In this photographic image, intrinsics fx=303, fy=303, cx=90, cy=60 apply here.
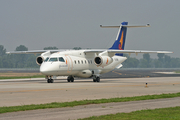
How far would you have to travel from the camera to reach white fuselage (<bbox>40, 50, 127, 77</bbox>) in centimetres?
3547

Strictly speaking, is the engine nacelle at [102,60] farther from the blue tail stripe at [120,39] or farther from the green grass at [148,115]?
the green grass at [148,115]

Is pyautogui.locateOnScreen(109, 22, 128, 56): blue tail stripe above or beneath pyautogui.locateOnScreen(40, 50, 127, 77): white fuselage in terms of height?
above

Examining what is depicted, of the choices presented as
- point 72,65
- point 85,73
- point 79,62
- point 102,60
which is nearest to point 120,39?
point 102,60

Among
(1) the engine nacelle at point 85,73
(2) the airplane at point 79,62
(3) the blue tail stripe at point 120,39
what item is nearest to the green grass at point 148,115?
(2) the airplane at point 79,62

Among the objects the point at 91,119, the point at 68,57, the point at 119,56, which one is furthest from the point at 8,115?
the point at 119,56

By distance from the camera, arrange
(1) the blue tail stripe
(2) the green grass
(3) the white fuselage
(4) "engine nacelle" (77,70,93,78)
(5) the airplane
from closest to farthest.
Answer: (2) the green grass, (3) the white fuselage, (5) the airplane, (4) "engine nacelle" (77,70,93,78), (1) the blue tail stripe

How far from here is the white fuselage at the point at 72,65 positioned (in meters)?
35.5

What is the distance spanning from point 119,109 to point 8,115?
5042 millimetres

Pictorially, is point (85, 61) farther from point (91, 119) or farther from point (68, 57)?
point (91, 119)

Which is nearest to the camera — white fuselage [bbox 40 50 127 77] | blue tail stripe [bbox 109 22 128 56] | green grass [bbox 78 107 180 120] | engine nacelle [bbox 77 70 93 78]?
green grass [bbox 78 107 180 120]

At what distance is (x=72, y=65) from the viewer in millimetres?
38188

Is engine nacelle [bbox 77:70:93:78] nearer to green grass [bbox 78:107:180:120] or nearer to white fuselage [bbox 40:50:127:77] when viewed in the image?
white fuselage [bbox 40:50:127:77]

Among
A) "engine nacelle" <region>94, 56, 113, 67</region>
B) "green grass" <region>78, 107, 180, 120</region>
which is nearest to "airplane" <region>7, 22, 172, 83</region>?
"engine nacelle" <region>94, 56, 113, 67</region>

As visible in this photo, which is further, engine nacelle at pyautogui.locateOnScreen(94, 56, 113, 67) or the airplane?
engine nacelle at pyautogui.locateOnScreen(94, 56, 113, 67)
